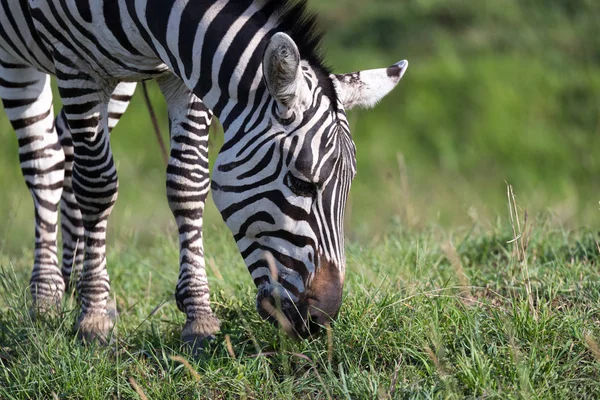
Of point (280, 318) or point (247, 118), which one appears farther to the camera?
point (247, 118)

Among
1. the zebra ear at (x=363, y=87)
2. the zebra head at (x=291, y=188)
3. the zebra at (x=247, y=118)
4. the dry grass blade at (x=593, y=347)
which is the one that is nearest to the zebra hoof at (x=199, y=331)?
the zebra at (x=247, y=118)

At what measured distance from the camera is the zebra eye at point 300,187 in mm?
3533

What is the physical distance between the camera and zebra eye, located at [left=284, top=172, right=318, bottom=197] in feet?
11.6

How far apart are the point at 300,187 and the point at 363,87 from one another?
2.42 ft

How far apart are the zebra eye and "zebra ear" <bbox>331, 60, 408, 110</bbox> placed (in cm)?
54

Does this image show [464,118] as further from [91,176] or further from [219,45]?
[219,45]

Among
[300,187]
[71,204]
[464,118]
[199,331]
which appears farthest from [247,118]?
[464,118]

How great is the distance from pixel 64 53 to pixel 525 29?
1187cm

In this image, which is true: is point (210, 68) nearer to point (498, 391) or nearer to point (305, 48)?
point (305, 48)

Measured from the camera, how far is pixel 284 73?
3.50 m

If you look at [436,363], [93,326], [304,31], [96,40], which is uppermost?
[96,40]

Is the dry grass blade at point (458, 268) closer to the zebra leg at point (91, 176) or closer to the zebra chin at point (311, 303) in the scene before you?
the zebra chin at point (311, 303)

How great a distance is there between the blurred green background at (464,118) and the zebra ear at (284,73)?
6.86 m

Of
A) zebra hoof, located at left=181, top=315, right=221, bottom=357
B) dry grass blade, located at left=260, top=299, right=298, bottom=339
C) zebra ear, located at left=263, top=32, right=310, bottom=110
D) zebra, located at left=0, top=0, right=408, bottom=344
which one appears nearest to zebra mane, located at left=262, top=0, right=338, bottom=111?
zebra, located at left=0, top=0, right=408, bottom=344
